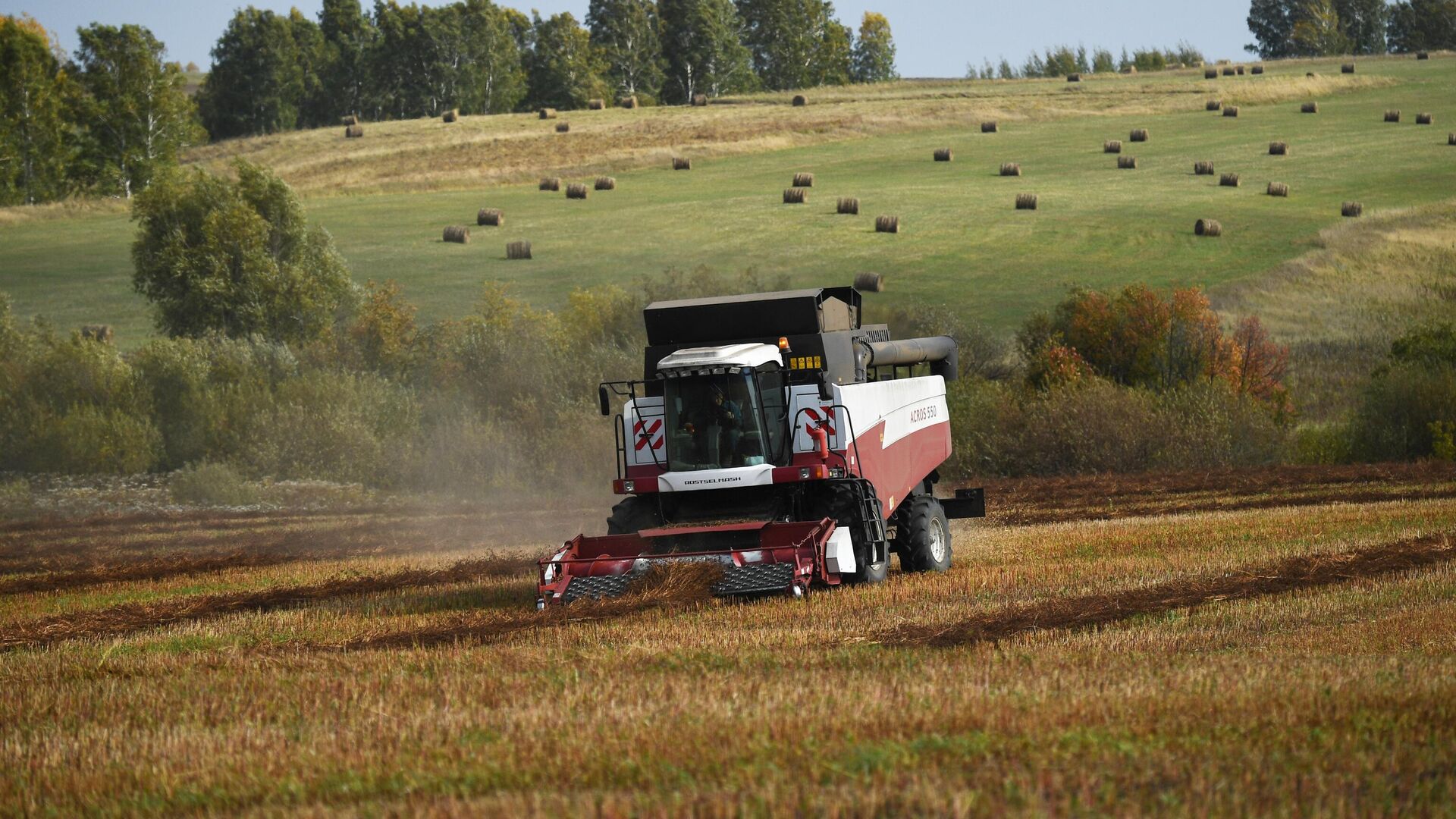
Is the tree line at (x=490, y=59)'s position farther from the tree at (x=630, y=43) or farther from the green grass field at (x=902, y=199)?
the green grass field at (x=902, y=199)

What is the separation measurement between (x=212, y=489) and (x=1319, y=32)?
11744 cm

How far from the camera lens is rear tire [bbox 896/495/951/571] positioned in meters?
15.4

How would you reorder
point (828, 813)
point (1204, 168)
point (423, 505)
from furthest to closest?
point (1204, 168) < point (423, 505) < point (828, 813)

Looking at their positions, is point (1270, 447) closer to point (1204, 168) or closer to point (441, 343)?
point (441, 343)

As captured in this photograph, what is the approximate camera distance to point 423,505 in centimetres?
2975

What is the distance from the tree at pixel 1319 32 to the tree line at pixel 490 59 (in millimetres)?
39168

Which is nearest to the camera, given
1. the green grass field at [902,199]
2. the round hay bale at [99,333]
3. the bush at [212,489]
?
the bush at [212,489]

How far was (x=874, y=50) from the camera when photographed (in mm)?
145375

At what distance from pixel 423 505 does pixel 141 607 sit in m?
15.3

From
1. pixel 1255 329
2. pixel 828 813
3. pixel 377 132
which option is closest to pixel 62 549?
pixel 828 813

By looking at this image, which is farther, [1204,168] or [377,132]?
[377,132]

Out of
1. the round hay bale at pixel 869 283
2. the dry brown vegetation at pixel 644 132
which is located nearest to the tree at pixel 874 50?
the dry brown vegetation at pixel 644 132

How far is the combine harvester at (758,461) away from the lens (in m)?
13.1

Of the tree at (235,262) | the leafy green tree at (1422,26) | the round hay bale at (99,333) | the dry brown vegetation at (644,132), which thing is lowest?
the round hay bale at (99,333)
